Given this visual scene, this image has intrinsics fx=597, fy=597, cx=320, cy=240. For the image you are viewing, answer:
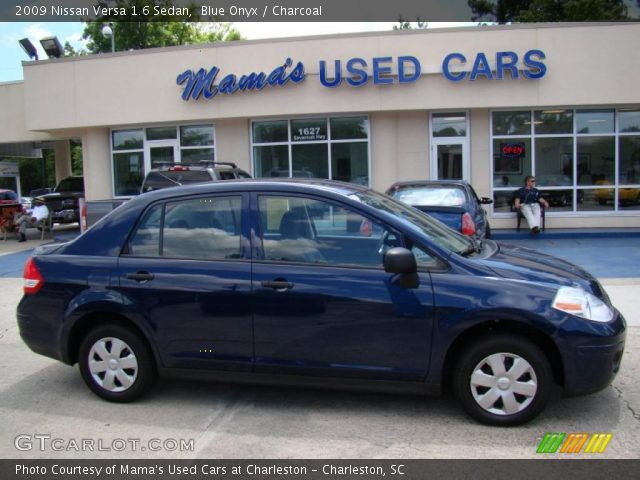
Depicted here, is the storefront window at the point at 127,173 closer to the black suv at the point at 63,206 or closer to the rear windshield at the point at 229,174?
the black suv at the point at 63,206

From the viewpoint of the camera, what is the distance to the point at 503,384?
401 cm

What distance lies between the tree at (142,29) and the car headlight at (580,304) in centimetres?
3172

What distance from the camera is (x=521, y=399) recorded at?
159 inches

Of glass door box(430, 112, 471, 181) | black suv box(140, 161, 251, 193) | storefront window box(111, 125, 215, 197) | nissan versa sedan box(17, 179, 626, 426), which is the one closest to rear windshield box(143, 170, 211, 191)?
black suv box(140, 161, 251, 193)

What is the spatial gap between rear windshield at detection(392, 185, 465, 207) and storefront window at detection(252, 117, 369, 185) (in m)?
5.77

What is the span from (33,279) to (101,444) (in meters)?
1.57

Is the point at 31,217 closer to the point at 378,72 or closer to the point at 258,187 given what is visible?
the point at 378,72

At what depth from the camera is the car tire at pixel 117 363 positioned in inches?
181

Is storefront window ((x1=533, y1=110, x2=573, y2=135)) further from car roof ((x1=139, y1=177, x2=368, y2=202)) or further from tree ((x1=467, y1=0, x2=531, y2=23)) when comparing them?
tree ((x1=467, y1=0, x2=531, y2=23))

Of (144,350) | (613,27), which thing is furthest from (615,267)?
(144,350)

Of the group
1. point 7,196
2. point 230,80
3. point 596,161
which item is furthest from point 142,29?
point 596,161

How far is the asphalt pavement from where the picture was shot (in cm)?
385

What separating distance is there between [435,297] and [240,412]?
1705mm

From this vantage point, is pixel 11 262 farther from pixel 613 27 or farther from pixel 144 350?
pixel 613 27
